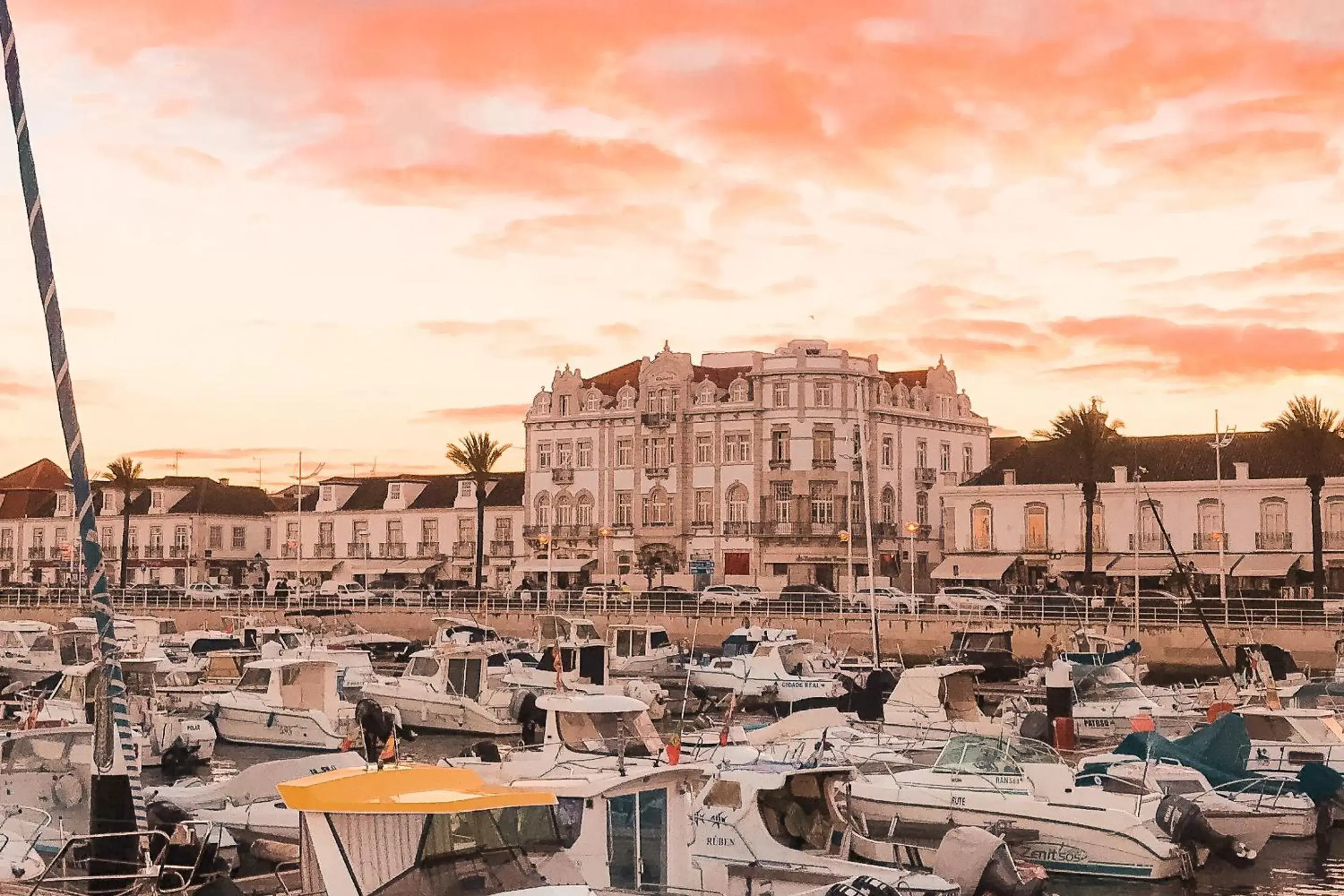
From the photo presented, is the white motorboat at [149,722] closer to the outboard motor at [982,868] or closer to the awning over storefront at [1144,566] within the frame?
the outboard motor at [982,868]

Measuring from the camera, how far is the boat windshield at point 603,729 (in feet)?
73.7

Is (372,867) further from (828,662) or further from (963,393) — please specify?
(963,393)

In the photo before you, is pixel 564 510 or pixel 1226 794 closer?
pixel 1226 794

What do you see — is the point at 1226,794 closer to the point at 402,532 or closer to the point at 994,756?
the point at 994,756

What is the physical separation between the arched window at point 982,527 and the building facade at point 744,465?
3.74m

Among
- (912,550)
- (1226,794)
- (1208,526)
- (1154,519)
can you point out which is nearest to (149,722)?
(1226,794)

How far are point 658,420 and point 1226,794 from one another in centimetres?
6599

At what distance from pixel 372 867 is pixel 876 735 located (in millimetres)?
17731

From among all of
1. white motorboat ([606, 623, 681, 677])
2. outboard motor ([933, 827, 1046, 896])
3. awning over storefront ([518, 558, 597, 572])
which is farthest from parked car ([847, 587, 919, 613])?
outboard motor ([933, 827, 1046, 896])

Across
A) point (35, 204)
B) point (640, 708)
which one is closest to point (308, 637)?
point (640, 708)

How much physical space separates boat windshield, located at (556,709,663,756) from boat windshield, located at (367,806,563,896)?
744 cm

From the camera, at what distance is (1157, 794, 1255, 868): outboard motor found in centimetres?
2342

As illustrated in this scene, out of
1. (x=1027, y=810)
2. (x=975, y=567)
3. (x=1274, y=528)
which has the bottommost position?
(x=1027, y=810)

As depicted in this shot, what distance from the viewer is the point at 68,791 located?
24203 mm
